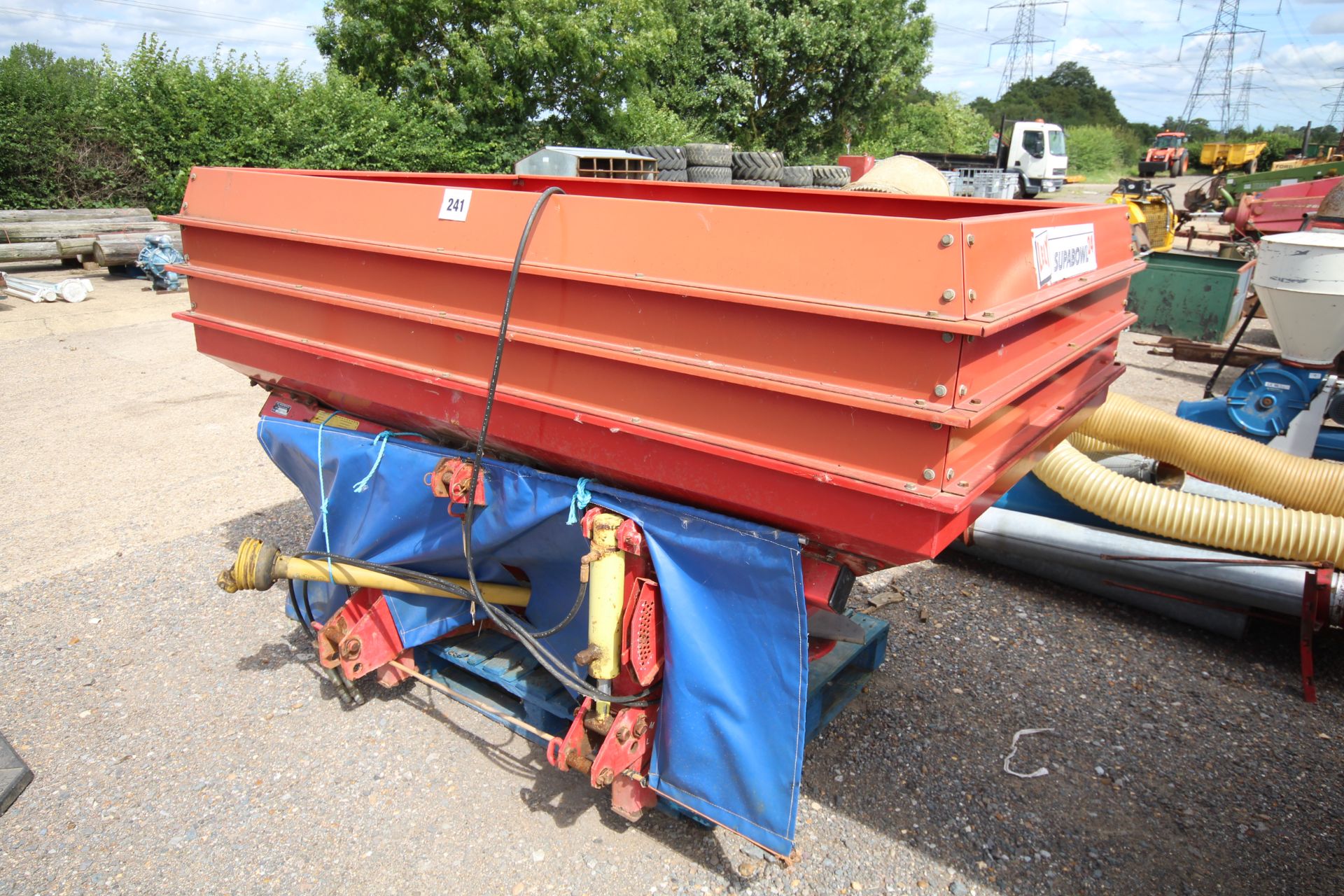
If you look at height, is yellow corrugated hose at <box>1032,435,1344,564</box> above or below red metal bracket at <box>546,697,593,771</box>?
above

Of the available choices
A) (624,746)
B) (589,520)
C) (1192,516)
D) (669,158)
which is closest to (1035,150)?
(669,158)

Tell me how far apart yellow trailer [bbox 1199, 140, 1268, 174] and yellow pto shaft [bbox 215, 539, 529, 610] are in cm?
4002

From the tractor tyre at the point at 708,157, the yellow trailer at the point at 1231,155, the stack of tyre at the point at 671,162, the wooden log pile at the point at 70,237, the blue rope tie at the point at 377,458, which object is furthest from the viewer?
the yellow trailer at the point at 1231,155

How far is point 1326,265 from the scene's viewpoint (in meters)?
4.53

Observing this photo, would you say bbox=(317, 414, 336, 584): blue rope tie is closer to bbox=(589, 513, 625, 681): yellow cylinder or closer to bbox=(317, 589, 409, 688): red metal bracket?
bbox=(317, 589, 409, 688): red metal bracket

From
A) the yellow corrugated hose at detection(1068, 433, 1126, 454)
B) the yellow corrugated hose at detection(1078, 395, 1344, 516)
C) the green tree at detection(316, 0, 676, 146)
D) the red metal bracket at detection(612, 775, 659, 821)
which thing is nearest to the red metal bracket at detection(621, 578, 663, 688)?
the red metal bracket at detection(612, 775, 659, 821)

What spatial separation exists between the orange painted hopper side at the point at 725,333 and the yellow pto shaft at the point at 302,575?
530 mm

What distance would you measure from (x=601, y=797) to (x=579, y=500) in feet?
3.44

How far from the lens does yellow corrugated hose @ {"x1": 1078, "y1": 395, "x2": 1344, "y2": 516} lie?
378cm

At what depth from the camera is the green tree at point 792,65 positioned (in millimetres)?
20906

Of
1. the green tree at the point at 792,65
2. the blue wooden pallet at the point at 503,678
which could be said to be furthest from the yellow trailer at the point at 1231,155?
the blue wooden pallet at the point at 503,678

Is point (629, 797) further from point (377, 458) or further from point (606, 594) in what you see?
point (377, 458)

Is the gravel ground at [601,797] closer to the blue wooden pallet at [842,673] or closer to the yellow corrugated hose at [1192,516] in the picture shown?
the blue wooden pallet at [842,673]

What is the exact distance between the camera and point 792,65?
72.4 feet
